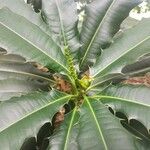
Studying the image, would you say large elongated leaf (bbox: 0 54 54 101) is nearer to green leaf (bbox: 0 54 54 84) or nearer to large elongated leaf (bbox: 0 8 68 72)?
green leaf (bbox: 0 54 54 84)

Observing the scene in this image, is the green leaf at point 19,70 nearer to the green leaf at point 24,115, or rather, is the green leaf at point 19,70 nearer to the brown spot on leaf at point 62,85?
the brown spot on leaf at point 62,85

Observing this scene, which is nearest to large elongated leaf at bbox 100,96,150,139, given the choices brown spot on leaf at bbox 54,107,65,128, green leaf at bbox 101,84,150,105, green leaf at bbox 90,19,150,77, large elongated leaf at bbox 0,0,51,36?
green leaf at bbox 101,84,150,105

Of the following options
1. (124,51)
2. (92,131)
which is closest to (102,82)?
(124,51)

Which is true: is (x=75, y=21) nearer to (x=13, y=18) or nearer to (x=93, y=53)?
(x=93, y=53)

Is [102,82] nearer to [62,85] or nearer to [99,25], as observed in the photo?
[62,85]

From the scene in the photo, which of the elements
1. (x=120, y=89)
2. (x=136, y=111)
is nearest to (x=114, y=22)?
(x=120, y=89)

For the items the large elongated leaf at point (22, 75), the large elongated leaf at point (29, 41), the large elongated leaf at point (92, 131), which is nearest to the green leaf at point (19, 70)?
the large elongated leaf at point (22, 75)
